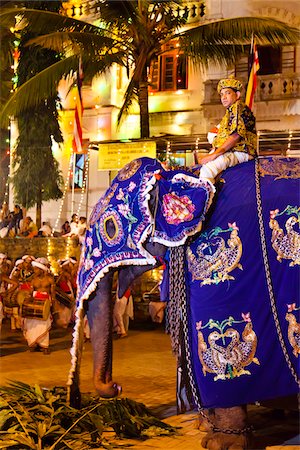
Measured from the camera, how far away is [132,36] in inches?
600

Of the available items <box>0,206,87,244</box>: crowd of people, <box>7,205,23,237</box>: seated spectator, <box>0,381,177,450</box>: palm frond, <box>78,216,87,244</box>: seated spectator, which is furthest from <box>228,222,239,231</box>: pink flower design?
<box>7,205,23,237</box>: seated spectator

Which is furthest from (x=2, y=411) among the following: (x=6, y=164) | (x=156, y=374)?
(x=6, y=164)

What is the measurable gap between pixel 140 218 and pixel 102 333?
95 centimetres

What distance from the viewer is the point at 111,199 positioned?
5652 millimetres

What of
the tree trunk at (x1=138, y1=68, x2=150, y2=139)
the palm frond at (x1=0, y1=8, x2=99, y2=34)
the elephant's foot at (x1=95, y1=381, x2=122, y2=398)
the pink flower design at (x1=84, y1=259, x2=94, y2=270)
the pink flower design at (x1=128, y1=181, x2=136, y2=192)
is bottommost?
the elephant's foot at (x1=95, y1=381, x2=122, y2=398)

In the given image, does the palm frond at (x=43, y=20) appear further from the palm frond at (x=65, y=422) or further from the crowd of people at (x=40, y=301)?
the palm frond at (x=65, y=422)

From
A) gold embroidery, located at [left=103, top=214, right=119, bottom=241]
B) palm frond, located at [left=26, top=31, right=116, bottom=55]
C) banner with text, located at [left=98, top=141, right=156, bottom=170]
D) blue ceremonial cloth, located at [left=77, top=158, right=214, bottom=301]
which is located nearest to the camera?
blue ceremonial cloth, located at [left=77, top=158, right=214, bottom=301]

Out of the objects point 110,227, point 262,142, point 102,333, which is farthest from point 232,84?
point 262,142

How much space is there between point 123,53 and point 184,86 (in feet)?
20.9

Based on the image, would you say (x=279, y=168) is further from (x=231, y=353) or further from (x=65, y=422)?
(x=65, y=422)

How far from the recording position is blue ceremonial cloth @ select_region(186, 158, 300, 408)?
505cm

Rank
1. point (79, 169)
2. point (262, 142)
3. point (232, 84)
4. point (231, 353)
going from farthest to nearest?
point (79, 169) < point (262, 142) < point (232, 84) < point (231, 353)

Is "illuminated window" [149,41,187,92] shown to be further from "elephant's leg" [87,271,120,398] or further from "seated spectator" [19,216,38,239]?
"elephant's leg" [87,271,120,398]

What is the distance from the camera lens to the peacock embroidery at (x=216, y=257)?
17.0ft
